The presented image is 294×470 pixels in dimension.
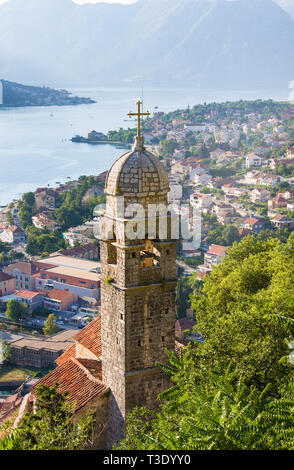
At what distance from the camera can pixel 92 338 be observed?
780 centimetres

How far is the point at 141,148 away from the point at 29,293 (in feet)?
70.5

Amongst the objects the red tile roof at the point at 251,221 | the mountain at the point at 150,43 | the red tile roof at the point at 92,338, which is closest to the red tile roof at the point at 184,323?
the red tile roof at the point at 92,338

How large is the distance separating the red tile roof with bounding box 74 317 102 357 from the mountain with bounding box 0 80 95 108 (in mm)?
96260

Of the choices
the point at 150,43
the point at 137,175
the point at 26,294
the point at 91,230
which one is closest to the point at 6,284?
the point at 26,294

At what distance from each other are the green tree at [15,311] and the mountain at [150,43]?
11857 cm

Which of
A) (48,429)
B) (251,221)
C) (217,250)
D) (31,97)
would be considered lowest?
(217,250)

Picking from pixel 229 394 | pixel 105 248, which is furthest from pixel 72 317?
pixel 229 394

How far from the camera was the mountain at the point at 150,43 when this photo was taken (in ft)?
477

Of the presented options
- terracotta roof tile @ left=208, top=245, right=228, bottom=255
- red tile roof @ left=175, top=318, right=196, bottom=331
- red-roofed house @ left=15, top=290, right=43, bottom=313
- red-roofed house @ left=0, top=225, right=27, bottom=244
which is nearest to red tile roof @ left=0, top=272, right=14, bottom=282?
red-roofed house @ left=15, top=290, right=43, bottom=313

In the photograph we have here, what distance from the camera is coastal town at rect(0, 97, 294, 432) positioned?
928 inches

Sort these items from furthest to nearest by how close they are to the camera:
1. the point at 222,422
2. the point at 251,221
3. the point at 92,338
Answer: the point at 251,221 < the point at 92,338 < the point at 222,422

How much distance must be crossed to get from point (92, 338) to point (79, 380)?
3.53 feet

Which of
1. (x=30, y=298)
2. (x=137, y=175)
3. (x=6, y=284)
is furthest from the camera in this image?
(x=6, y=284)

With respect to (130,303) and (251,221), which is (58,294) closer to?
(251,221)
